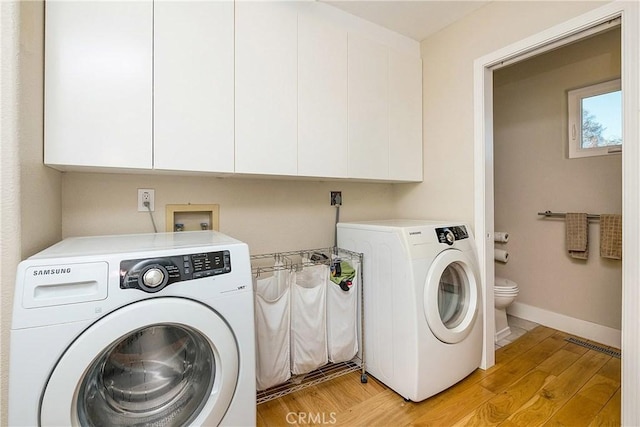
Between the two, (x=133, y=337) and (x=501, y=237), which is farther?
(x=501, y=237)

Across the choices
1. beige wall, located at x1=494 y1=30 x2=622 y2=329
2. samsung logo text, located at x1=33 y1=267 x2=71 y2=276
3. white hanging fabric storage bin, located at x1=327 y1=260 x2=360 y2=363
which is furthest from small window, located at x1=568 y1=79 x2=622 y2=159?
samsung logo text, located at x1=33 y1=267 x2=71 y2=276

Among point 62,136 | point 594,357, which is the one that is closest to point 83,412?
point 62,136

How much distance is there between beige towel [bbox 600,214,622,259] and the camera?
2021mm

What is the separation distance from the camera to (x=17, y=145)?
839mm

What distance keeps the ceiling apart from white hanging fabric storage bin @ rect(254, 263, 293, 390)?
5.80ft

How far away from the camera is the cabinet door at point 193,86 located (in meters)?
1.23

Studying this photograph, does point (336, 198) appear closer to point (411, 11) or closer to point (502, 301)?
point (411, 11)

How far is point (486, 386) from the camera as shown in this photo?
1652 mm

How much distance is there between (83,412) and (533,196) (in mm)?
3300

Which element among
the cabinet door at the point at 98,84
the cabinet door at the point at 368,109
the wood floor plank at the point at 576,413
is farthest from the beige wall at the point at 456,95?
the cabinet door at the point at 98,84

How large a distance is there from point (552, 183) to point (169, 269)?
301 centimetres

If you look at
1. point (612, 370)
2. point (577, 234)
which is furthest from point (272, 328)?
point (577, 234)

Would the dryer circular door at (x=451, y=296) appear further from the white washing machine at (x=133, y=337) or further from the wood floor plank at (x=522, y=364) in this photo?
the white washing machine at (x=133, y=337)

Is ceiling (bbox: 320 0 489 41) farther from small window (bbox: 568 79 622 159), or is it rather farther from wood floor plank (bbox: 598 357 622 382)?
wood floor plank (bbox: 598 357 622 382)
